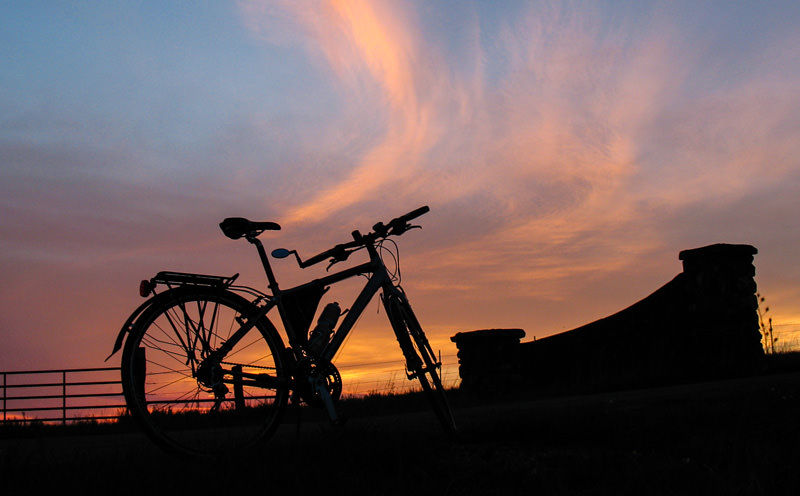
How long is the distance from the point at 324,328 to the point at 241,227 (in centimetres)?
79

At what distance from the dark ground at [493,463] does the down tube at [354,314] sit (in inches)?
19.0

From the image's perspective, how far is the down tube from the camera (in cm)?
438

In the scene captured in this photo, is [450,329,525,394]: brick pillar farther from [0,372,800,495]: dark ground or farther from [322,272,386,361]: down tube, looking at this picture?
[322,272,386,361]: down tube

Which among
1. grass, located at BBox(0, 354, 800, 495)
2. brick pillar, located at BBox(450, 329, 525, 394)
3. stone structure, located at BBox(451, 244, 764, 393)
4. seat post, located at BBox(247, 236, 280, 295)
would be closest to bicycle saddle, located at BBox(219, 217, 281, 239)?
seat post, located at BBox(247, 236, 280, 295)

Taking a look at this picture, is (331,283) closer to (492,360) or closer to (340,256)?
(340,256)

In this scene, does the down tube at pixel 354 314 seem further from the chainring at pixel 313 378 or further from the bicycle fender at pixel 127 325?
the bicycle fender at pixel 127 325

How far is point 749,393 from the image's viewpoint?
A: 6.11 meters

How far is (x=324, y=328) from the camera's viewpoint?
4402 millimetres

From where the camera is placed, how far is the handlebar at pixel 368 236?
4.57 metres

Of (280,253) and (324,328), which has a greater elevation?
(280,253)

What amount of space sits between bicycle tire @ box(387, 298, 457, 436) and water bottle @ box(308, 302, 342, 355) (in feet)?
1.22

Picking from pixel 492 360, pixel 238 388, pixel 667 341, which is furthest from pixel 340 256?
pixel 492 360

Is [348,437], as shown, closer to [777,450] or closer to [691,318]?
[777,450]

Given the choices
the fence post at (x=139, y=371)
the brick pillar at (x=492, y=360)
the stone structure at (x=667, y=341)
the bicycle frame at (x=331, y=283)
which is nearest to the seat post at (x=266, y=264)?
the bicycle frame at (x=331, y=283)
